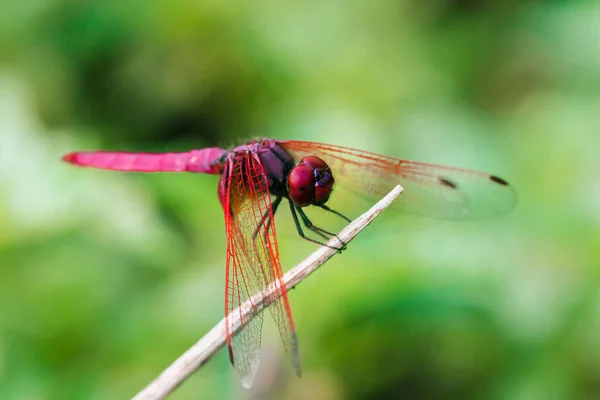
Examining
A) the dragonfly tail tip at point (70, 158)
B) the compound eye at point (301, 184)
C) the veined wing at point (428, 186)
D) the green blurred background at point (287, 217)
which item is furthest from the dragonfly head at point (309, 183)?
the dragonfly tail tip at point (70, 158)

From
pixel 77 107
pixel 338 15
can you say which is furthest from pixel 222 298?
pixel 338 15

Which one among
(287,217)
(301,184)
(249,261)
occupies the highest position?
(301,184)

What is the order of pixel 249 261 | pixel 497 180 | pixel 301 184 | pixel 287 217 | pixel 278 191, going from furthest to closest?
pixel 287 217
pixel 497 180
pixel 278 191
pixel 301 184
pixel 249 261

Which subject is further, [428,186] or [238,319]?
[428,186]

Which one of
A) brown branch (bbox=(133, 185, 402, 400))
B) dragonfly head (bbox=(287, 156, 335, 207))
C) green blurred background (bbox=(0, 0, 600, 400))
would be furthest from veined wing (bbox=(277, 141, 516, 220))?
brown branch (bbox=(133, 185, 402, 400))

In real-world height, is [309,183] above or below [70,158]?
above

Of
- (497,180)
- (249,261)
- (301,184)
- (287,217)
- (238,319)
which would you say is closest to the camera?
(238,319)

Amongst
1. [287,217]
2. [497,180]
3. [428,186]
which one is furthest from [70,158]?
[497,180]

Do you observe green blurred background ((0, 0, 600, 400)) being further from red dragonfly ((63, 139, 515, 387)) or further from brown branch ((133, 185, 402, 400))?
brown branch ((133, 185, 402, 400))

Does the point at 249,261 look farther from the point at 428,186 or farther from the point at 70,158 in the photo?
the point at 70,158
